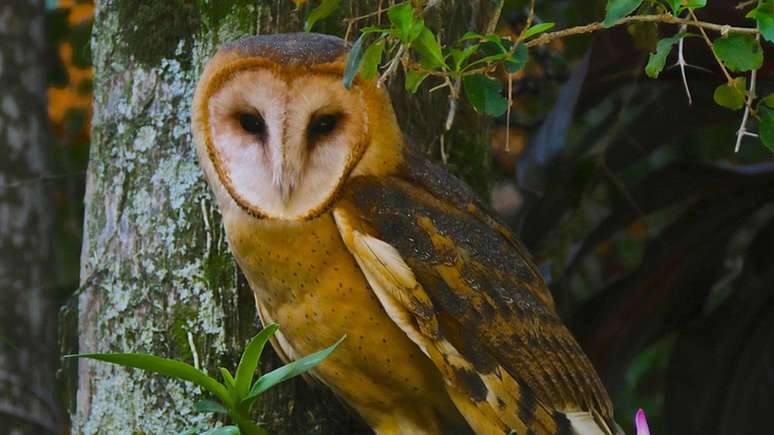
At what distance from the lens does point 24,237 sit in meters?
2.58

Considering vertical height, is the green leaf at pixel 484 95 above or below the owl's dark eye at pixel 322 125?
below

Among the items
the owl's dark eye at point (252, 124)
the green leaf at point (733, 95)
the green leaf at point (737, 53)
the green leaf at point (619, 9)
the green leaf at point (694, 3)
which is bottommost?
the green leaf at point (733, 95)

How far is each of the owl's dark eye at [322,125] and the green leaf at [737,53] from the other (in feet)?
1.88

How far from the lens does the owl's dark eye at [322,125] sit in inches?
65.3

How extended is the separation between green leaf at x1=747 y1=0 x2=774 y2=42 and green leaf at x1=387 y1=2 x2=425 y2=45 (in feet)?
1.23

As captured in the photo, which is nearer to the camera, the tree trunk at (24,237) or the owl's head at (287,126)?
the owl's head at (287,126)

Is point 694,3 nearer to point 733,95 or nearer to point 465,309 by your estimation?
point 733,95

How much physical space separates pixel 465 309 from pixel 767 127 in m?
0.52

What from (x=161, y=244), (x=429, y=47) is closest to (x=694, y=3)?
(x=429, y=47)

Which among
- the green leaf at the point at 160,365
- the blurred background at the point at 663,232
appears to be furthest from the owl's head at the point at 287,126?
the blurred background at the point at 663,232

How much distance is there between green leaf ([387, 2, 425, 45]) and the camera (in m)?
1.29

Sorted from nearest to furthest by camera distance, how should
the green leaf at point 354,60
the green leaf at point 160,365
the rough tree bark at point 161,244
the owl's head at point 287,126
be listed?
the green leaf at point 160,365 < the green leaf at point 354,60 < the owl's head at point 287,126 < the rough tree bark at point 161,244

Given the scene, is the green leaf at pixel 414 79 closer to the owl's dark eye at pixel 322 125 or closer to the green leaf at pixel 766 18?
the owl's dark eye at pixel 322 125

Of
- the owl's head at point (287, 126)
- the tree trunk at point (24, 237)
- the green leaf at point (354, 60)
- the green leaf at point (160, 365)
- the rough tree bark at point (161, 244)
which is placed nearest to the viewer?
the green leaf at point (160, 365)
